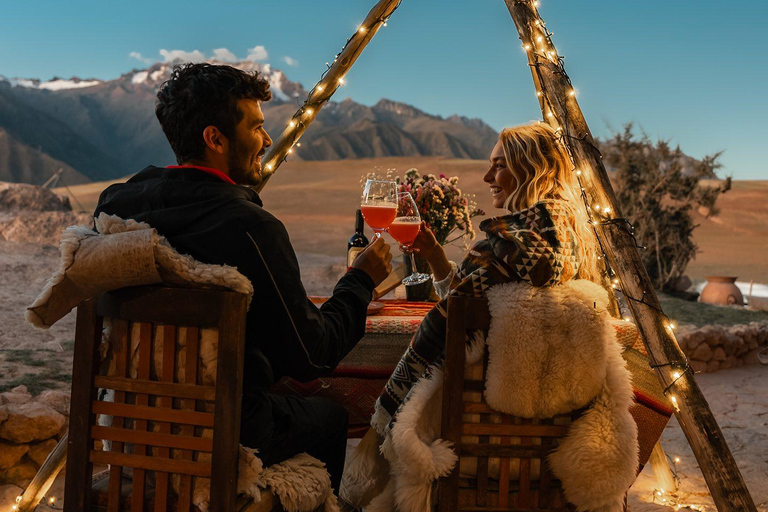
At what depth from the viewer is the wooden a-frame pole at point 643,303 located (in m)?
2.26

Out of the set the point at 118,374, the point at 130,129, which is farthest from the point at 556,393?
the point at 130,129

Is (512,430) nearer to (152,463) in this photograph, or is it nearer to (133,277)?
(152,463)

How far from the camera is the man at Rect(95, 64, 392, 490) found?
1.45m

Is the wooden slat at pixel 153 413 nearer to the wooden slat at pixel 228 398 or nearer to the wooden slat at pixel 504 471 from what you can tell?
the wooden slat at pixel 228 398

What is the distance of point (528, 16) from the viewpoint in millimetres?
2773

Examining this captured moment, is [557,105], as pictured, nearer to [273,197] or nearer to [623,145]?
[623,145]

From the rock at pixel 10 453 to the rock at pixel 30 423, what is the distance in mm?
26

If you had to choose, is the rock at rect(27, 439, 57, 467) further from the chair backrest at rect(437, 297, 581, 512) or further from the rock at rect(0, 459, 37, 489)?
the chair backrest at rect(437, 297, 581, 512)

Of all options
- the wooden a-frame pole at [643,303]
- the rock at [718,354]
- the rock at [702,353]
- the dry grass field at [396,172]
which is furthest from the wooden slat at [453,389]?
the dry grass field at [396,172]

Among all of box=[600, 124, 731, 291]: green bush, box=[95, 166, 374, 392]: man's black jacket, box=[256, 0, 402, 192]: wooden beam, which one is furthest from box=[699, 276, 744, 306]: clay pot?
box=[95, 166, 374, 392]: man's black jacket

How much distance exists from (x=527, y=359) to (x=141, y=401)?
37.4 inches

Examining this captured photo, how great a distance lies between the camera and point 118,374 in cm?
146

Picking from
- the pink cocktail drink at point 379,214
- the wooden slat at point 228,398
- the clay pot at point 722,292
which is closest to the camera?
the wooden slat at point 228,398

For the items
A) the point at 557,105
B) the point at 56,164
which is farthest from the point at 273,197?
the point at 557,105
